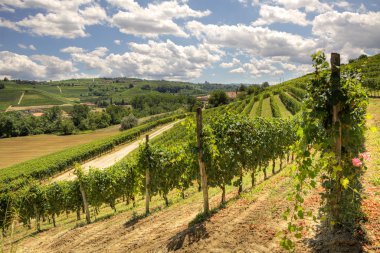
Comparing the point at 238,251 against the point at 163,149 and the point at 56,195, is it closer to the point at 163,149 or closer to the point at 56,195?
the point at 163,149

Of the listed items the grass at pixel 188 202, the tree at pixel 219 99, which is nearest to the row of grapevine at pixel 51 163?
the grass at pixel 188 202

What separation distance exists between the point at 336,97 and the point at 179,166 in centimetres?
1834

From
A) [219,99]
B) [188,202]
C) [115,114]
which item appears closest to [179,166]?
[188,202]

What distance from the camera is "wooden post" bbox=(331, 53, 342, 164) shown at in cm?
534

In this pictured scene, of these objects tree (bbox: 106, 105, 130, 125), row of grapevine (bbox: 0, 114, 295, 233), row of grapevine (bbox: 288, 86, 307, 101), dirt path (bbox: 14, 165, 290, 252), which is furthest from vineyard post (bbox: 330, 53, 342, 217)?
tree (bbox: 106, 105, 130, 125)

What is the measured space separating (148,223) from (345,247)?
9.64 metres

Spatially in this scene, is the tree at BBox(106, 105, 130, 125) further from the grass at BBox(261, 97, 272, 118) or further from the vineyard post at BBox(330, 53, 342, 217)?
the vineyard post at BBox(330, 53, 342, 217)

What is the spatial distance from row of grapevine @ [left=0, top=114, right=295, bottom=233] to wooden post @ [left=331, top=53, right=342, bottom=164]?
105cm

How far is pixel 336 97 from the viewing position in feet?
17.5

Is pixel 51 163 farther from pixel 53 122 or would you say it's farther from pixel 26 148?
pixel 53 122

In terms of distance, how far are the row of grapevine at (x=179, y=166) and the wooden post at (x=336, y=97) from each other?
105 centimetres

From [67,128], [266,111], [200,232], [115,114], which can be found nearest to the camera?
[200,232]

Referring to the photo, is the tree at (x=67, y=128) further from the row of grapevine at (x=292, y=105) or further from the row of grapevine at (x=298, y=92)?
the row of grapevine at (x=292, y=105)

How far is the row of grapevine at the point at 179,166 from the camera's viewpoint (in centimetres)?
1357
